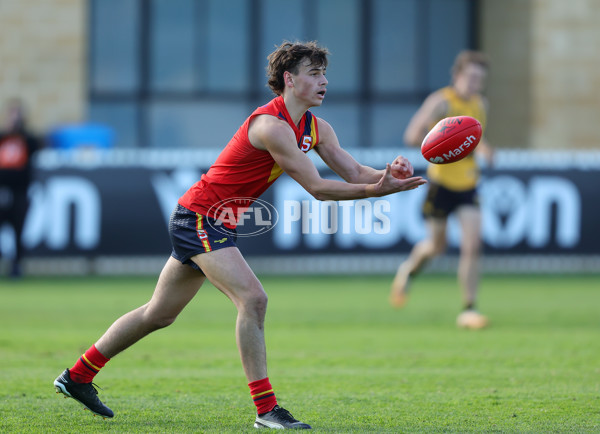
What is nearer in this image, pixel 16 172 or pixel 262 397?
pixel 262 397

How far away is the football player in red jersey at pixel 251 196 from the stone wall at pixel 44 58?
15.8 metres

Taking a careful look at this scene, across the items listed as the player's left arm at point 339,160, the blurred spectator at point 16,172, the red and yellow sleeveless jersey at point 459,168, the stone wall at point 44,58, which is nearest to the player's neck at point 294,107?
the player's left arm at point 339,160

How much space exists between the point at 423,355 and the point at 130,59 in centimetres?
1659

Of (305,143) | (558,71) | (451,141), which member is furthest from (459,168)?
(558,71)

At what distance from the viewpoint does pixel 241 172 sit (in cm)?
541

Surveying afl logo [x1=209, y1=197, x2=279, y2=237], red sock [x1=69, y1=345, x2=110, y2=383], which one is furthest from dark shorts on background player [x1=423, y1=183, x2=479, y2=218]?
red sock [x1=69, y1=345, x2=110, y2=383]

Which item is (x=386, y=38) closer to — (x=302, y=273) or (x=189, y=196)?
(x=302, y=273)

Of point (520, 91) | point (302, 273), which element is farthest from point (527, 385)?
point (520, 91)

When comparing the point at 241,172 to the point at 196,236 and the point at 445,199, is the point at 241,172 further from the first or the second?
the point at 445,199

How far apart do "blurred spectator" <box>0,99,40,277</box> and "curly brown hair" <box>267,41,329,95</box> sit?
9.75 meters

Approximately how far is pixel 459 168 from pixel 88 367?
5341mm

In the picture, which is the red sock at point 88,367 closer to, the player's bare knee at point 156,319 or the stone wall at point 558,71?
the player's bare knee at point 156,319

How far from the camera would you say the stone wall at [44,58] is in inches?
809

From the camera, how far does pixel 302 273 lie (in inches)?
628
